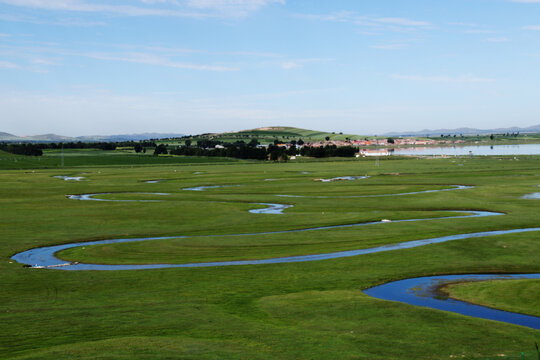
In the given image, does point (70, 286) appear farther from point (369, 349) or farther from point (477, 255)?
point (477, 255)

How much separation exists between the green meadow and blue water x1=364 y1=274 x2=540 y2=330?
987mm

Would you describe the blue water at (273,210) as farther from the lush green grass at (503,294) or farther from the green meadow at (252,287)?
the lush green grass at (503,294)

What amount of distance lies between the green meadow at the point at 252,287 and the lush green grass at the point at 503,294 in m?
0.16

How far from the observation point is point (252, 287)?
3011cm

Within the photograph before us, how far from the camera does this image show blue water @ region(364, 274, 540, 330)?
81.0 ft

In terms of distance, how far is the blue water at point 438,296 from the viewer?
2469 cm

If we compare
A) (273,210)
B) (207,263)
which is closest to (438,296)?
(207,263)

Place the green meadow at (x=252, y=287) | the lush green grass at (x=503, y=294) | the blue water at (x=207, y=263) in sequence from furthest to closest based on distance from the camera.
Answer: the blue water at (x=207, y=263), the lush green grass at (x=503, y=294), the green meadow at (x=252, y=287)

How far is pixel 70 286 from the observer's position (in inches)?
1197

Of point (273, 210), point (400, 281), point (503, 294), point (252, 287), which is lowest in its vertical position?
point (400, 281)

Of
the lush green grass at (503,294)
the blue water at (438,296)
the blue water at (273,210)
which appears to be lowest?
the blue water at (438,296)

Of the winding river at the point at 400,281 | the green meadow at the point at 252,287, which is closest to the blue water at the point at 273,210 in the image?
the green meadow at the point at 252,287

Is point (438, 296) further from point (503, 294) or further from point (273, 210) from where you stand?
point (273, 210)

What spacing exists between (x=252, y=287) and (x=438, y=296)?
9.99m
